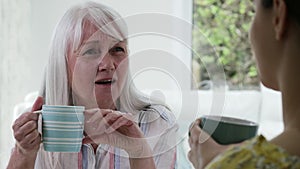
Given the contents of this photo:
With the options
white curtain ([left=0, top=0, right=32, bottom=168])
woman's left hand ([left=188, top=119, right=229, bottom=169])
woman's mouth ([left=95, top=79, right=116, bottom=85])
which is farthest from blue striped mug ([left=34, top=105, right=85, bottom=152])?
white curtain ([left=0, top=0, right=32, bottom=168])

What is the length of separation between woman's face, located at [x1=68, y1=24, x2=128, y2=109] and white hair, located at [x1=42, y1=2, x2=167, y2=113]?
0.02 meters

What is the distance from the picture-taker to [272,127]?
102 inches

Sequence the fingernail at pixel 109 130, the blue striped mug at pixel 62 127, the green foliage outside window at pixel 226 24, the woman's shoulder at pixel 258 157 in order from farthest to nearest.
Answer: the green foliage outside window at pixel 226 24 < the fingernail at pixel 109 130 < the blue striped mug at pixel 62 127 < the woman's shoulder at pixel 258 157

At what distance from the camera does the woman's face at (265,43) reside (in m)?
0.70

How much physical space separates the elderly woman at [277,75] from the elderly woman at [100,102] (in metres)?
0.50

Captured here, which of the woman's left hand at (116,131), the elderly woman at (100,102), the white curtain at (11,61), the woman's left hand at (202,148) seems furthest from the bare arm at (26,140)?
the white curtain at (11,61)

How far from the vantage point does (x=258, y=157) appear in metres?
0.67

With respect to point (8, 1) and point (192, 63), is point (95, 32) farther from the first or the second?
point (192, 63)

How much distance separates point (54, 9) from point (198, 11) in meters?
0.85

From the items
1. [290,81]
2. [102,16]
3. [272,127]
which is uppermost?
[102,16]

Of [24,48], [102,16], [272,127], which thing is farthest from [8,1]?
[102,16]

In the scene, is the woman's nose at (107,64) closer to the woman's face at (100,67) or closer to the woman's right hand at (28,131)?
the woman's face at (100,67)

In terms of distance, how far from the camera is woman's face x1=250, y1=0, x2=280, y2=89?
27.5 inches

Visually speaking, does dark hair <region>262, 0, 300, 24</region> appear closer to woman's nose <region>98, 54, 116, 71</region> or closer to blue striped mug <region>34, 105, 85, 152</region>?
blue striped mug <region>34, 105, 85, 152</region>
